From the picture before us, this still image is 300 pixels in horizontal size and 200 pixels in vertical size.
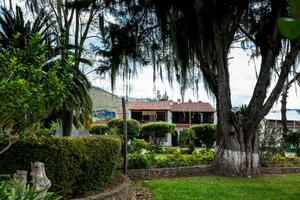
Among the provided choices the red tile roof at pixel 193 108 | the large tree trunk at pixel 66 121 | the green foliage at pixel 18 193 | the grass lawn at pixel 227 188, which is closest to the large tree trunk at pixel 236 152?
the grass lawn at pixel 227 188

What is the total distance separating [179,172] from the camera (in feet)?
39.0

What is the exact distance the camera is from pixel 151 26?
12312 mm

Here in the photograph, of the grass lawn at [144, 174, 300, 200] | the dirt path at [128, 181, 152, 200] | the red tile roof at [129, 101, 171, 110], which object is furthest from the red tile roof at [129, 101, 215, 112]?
the dirt path at [128, 181, 152, 200]

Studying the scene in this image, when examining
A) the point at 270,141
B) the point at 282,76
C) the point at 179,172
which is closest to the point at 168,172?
the point at 179,172

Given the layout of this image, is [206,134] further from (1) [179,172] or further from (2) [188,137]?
(1) [179,172]

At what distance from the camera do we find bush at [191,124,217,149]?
22125mm

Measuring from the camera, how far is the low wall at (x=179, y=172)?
11180 mm

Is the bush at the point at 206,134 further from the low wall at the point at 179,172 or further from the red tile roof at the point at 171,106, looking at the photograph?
the red tile roof at the point at 171,106

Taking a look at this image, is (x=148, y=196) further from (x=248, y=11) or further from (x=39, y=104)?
(x=248, y=11)

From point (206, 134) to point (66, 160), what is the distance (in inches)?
631

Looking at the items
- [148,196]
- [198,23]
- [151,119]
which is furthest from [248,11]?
[151,119]

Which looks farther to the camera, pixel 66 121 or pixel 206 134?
pixel 206 134

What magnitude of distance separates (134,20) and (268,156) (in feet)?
20.7

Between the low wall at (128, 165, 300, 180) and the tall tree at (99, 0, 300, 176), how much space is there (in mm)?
553
